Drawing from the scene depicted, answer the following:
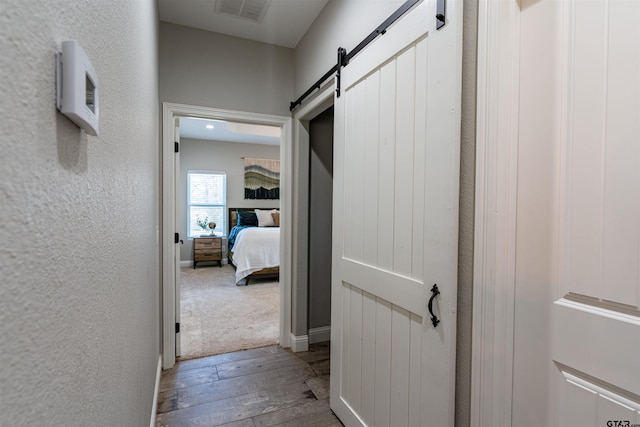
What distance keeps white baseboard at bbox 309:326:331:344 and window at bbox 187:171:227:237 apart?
4544 mm

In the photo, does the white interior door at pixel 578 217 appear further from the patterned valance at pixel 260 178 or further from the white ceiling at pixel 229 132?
the patterned valance at pixel 260 178

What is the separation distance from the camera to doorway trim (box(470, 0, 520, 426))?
100cm

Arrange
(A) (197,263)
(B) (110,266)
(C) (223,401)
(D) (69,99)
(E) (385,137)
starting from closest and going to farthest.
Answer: (D) (69,99), (B) (110,266), (E) (385,137), (C) (223,401), (A) (197,263)

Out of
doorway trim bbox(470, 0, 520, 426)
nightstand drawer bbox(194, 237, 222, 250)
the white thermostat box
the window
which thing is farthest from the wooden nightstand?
the white thermostat box

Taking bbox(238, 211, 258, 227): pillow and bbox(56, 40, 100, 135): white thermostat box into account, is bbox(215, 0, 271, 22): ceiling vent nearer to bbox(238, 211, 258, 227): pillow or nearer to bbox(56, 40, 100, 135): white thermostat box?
bbox(56, 40, 100, 135): white thermostat box

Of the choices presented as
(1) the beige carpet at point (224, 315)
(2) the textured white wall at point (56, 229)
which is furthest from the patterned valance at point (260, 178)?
(2) the textured white wall at point (56, 229)

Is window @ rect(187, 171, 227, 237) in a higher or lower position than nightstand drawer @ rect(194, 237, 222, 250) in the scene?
higher

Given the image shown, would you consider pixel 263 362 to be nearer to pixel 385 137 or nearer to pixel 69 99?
pixel 385 137

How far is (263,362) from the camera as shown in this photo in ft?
8.48

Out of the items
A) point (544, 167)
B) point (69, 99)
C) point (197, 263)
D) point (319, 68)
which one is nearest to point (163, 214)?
point (319, 68)

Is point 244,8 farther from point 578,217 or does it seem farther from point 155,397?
point 155,397

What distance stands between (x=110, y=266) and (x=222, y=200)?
21.2 feet

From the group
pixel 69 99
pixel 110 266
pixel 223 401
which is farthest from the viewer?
pixel 223 401

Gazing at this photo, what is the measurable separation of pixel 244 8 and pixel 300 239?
6.04 feet
